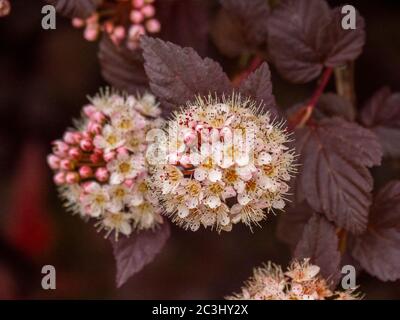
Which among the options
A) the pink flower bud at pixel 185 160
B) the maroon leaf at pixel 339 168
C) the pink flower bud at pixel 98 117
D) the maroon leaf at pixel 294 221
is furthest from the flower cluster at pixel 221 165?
the maroon leaf at pixel 294 221

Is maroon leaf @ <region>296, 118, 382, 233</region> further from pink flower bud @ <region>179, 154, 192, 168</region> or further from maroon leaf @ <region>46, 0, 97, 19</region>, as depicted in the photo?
maroon leaf @ <region>46, 0, 97, 19</region>

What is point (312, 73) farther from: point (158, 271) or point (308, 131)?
point (158, 271)

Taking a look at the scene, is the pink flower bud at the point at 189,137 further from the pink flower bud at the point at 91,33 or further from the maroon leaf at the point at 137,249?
the pink flower bud at the point at 91,33

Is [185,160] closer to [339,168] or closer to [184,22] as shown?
[339,168]

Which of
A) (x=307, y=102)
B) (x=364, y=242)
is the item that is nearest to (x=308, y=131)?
(x=307, y=102)

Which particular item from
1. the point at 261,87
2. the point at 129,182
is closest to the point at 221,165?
the point at 261,87

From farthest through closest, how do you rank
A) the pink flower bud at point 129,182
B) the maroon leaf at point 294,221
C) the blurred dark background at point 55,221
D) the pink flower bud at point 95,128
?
the blurred dark background at point 55,221 < the maroon leaf at point 294,221 < the pink flower bud at point 95,128 < the pink flower bud at point 129,182

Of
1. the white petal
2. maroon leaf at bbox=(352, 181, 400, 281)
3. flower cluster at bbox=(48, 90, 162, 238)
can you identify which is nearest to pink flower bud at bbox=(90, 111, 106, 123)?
flower cluster at bbox=(48, 90, 162, 238)
